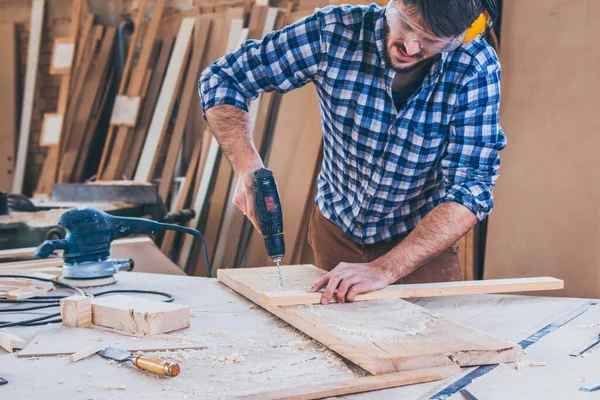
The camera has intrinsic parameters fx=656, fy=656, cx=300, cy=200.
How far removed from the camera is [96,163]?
5910 millimetres

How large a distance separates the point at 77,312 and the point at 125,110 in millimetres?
4010

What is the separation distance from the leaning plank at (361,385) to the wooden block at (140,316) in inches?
19.2

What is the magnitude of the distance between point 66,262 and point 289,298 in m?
0.85

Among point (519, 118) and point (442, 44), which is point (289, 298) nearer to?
point (442, 44)

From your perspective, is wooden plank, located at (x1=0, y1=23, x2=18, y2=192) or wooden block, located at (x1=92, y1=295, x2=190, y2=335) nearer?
wooden block, located at (x1=92, y1=295, x2=190, y2=335)

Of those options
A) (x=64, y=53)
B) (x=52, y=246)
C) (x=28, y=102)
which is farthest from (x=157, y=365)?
(x=28, y=102)

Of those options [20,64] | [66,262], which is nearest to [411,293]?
[66,262]

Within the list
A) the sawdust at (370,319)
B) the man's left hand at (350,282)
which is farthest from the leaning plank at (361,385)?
the man's left hand at (350,282)

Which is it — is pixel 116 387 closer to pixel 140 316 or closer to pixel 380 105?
pixel 140 316

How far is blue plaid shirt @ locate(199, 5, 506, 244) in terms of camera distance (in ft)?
6.91

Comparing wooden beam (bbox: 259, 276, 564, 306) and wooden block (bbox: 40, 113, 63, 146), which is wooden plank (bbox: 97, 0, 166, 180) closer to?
wooden block (bbox: 40, 113, 63, 146)

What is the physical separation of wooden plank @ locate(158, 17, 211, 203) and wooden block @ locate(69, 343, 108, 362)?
151 inches

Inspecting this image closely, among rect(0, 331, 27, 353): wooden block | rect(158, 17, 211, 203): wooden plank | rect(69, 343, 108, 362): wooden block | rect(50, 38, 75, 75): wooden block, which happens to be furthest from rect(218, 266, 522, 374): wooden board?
rect(50, 38, 75, 75): wooden block

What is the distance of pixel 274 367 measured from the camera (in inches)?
53.9
